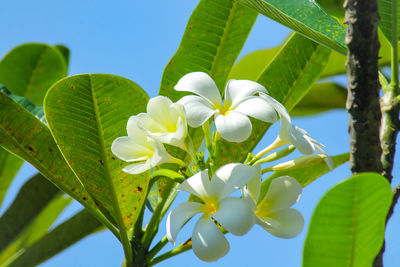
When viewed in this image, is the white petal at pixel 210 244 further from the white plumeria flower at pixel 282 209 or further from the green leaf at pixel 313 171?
the green leaf at pixel 313 171

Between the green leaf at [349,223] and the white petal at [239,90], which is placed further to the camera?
the white petal at [239,90]

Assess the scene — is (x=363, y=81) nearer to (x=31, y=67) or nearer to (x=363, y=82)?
(x=363, y=82)

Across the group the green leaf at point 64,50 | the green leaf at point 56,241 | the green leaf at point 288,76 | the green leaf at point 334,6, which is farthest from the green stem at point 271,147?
the green leaf at point 64,50

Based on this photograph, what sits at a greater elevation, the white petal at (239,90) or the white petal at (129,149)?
the white petal at (239,90)

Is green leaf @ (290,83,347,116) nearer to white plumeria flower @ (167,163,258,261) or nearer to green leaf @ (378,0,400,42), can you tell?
green leaf @ (378,0,400,42)

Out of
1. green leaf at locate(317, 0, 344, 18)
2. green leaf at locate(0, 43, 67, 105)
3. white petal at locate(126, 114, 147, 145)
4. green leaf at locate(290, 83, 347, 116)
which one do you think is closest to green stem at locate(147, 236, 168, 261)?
white petal at locate(126, 114, 147, 145)

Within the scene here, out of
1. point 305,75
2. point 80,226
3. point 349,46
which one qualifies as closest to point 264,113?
point 349,46
